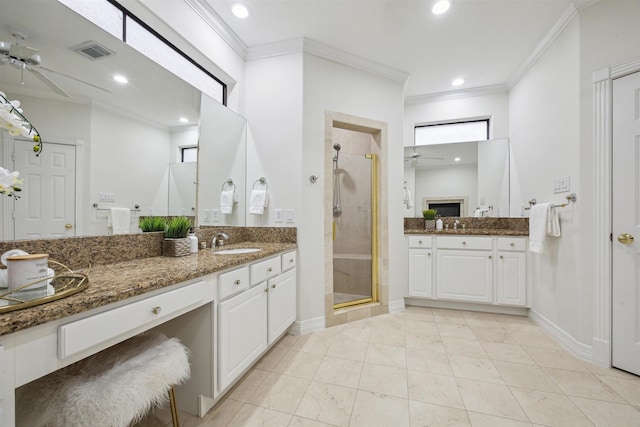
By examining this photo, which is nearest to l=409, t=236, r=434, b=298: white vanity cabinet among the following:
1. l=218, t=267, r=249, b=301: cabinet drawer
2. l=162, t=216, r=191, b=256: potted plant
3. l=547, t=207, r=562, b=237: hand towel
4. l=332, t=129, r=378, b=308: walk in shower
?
l=332, t=129, r=378, b=308: walk in shower

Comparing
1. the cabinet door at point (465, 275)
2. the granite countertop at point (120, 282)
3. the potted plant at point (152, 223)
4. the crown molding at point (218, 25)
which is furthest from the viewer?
the cabinet door at point (465, 275)

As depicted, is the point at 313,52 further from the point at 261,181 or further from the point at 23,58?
the point at 23,58

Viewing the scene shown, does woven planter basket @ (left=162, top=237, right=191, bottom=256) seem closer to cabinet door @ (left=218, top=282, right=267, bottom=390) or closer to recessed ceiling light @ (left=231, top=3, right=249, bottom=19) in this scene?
cabinet door @ (left=218, top=282, right=267, bottom=390)

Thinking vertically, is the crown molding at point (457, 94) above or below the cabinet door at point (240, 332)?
above

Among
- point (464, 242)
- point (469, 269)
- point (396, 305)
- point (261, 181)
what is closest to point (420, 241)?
point (464, 242)

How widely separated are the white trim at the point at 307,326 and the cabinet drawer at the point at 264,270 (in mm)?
678

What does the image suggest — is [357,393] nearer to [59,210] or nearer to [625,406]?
[625,406]

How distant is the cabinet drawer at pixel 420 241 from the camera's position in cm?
297

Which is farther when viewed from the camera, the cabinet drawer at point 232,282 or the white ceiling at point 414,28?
the white ceiling at point 414,28

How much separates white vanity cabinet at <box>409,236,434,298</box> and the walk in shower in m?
0.48

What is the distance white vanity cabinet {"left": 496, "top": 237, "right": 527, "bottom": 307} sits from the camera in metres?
2.71

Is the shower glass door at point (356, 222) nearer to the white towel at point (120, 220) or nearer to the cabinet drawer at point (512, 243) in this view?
the cabinet drawer at point (512, 243)

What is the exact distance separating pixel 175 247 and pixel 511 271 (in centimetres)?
319

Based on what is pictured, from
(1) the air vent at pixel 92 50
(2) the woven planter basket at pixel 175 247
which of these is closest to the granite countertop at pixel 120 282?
A: (2) the woven planter basket at pixel 175 247
